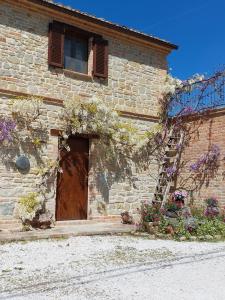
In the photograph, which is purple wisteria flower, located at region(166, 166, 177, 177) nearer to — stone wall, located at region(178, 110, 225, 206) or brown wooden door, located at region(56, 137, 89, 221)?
stone wall, located at region(178, 110, 225, 206)

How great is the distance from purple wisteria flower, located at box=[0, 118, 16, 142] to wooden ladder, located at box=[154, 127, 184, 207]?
496 cm

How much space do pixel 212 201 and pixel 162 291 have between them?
668 cm

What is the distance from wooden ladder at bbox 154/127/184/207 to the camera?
12391 millimetres

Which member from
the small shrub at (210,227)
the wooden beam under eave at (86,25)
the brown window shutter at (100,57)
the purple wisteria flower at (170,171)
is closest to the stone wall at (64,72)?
the wooden beam under eave at (86,25)

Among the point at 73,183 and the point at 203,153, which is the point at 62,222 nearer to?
the point at 73,183

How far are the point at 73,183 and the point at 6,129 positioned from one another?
2.45 metres

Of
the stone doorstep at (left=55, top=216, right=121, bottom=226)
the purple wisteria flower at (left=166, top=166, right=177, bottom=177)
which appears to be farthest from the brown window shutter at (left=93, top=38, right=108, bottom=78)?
the stone doorstep at (left=55, top=216, right=121, bottom=226)

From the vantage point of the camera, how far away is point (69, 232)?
9.27 meters

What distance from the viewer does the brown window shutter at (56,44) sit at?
1055cm

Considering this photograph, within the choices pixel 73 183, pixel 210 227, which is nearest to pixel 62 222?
pixel 73 183

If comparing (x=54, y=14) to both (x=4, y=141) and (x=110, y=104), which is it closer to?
(x=110, y=104)

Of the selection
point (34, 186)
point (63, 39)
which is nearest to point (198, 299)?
point (34, 186)

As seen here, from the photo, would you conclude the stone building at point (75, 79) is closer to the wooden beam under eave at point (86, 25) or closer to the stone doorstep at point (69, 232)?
the wooden beam under eave at point (86, 25)

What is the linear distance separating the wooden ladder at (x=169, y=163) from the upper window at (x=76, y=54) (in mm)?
3518
